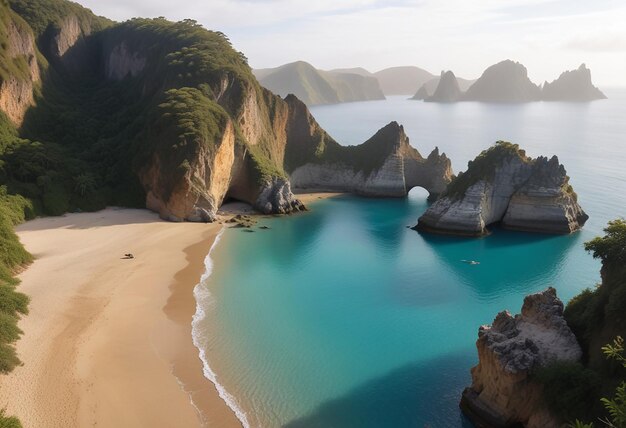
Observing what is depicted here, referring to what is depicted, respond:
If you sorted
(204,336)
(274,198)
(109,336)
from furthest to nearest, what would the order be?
(274,198)
(204,336)
(109,336)

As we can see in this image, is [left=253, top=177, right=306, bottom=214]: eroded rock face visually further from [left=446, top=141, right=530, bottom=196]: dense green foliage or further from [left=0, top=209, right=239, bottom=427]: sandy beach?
[left=446, top=141, right=530, bottom=196]: dense green foliage

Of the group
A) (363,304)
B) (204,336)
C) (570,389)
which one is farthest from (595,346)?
(204,336)

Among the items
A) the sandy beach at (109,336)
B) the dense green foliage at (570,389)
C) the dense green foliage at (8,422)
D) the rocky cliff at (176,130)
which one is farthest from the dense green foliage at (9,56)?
the dense green foliage at (570,389)

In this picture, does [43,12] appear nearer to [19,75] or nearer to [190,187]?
[19,75]

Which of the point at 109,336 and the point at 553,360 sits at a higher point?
the point at 553,360

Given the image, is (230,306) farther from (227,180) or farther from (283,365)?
(227,180)

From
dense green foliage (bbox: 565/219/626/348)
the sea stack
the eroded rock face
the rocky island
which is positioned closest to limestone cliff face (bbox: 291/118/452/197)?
the sea stack
